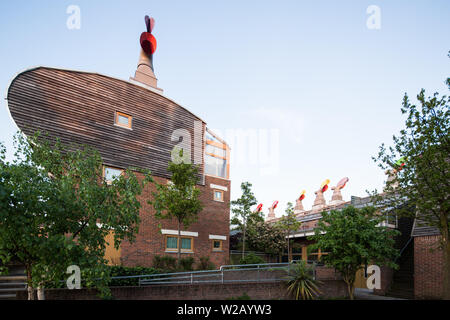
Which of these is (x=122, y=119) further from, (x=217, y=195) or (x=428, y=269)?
(x=428, y=269)

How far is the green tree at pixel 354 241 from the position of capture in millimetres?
14445

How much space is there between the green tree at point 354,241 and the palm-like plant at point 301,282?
3.61 ft

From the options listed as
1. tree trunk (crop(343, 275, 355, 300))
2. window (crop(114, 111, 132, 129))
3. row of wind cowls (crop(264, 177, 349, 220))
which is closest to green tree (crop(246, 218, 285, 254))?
tree trunk (crop(343, 275, 355, 300))

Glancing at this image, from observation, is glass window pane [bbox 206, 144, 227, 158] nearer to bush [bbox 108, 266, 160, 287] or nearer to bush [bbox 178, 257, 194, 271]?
bush [bbox 178, 257, 194, 271]

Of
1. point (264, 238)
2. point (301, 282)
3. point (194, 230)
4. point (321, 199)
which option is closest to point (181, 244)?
point (194, 230)

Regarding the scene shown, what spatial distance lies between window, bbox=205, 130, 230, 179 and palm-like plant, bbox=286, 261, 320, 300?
33.6ft

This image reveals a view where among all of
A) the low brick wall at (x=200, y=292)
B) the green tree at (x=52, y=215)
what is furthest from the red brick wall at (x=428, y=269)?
the green tree at (x=52, y=215)

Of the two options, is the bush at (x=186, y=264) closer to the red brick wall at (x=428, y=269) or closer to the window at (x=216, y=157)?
the window at (x=216, y=157)

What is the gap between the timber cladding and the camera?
17.5 meters

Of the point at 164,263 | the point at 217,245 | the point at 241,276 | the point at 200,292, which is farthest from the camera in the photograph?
the point at 217,245

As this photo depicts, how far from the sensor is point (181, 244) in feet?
68.7

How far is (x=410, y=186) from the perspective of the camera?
12.8m

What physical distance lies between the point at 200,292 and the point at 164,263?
18.2ft
